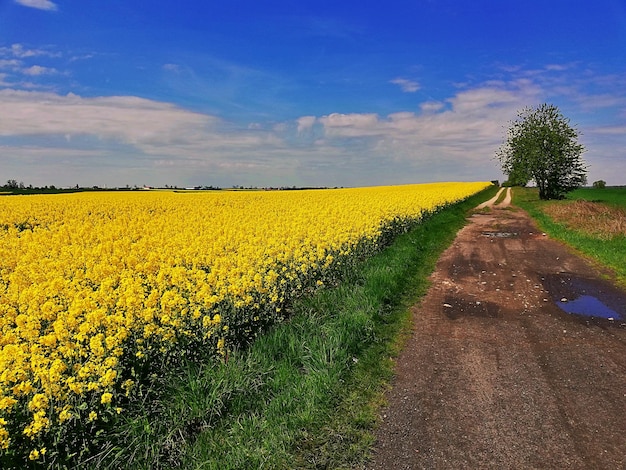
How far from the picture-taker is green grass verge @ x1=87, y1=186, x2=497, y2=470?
12.6 ft

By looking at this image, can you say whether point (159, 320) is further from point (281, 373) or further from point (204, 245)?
point (204, 245)

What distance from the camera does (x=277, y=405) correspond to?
14.9 ft

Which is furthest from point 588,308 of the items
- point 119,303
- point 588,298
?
point 119,303

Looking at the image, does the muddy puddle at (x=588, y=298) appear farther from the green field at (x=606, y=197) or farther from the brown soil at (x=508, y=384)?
the green field at (x=606, y=197)

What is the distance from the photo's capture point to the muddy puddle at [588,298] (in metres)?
7.66

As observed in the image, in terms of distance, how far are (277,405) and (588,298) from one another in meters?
7.77

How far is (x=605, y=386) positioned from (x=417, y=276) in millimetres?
5802

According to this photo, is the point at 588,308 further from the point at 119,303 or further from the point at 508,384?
the point at 119,303

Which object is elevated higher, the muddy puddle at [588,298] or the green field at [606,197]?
the green field at [606,197]

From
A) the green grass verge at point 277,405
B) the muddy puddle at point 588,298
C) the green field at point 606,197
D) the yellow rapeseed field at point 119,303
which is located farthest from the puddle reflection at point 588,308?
the green field at point 606,197

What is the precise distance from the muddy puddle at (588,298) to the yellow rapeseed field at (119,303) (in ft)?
16.3

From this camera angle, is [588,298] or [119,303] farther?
[588,298]

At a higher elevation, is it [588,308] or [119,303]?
[119,303]

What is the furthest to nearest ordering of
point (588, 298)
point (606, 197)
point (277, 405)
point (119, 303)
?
point (606, 197) → point (588, 298) → point (119, 303) → point (277, 405)
